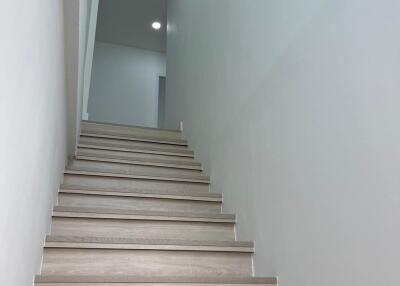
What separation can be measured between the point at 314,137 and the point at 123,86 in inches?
262

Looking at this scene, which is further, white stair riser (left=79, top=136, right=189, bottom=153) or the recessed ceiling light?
the recessed ceiling light

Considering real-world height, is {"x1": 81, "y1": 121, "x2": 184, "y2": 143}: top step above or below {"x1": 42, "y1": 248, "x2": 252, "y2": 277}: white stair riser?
above

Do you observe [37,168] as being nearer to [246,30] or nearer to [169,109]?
[246,30]

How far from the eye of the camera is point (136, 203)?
121 inches

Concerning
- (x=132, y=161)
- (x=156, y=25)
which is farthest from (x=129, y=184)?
(x=156, y=25)

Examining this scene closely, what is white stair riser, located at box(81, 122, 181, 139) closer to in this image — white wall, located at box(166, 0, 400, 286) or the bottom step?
white wall, located at box(166, 0, 400, 286)

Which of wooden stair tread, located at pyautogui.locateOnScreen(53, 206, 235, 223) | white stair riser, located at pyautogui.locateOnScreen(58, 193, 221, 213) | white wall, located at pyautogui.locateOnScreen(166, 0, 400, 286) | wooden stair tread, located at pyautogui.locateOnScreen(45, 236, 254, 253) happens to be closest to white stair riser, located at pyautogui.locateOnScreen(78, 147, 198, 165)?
white wall, located at pyautogui.locateOnScreen(166, 0, 400, 286)

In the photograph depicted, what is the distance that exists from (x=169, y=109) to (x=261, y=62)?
11.8 feet

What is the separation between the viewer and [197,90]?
4.38m

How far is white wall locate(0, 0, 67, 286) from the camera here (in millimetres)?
952

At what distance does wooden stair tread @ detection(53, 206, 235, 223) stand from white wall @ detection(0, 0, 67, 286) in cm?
71

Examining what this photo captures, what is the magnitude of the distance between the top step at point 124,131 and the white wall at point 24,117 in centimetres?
267

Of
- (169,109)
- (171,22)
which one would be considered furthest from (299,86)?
(171,22)

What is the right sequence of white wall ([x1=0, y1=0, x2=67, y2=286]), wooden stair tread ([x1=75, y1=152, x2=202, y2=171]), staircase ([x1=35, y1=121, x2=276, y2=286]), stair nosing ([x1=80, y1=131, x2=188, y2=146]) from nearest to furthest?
white wall ([x1=0, y1=0, x2=67, y2=286]) < staircase ([x1=35, y1=121, x2=276, y2=286]) < wooden stair tread ([x1=75, y1=152, x2=202, y2=171]) < stair nosing ([x1=80, y1=131, x2=188, y2=146])
